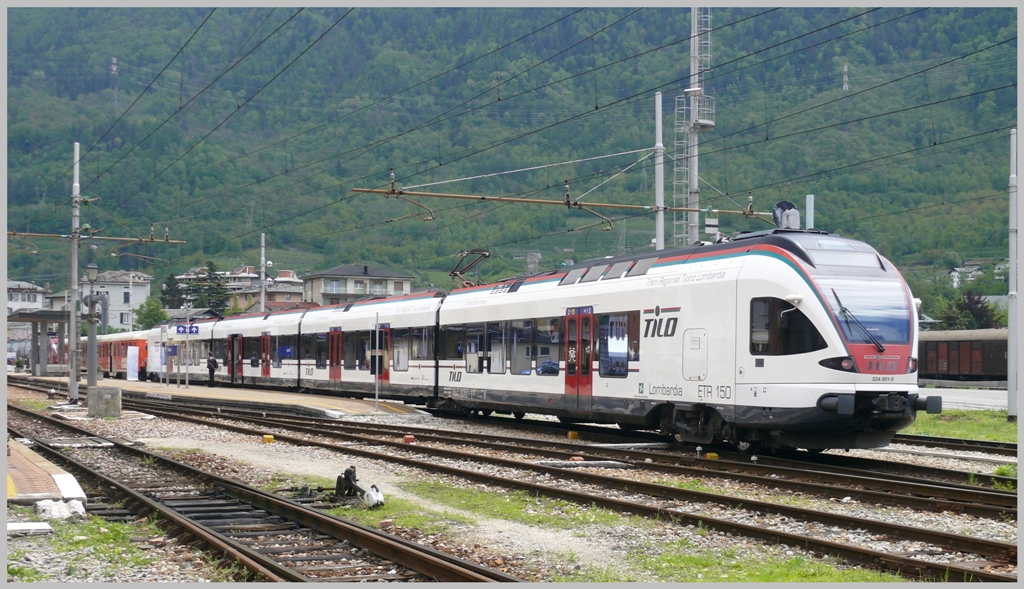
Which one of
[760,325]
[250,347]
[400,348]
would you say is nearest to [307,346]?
[250,347]

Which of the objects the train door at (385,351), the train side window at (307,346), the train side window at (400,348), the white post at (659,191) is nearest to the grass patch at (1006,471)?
the white post at (659,191)

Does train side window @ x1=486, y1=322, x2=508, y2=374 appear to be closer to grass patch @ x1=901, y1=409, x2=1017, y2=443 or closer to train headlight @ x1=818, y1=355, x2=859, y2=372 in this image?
grass patch @ x1=901, y1=409, x2=1017, y2=443

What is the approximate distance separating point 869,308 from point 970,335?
39.0 meters

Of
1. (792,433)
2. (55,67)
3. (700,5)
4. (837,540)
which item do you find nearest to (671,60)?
(700,5)

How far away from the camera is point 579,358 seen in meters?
19.8

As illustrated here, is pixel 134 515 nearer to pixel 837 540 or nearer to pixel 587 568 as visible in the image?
pixel 587 568

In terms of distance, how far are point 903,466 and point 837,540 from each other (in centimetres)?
610

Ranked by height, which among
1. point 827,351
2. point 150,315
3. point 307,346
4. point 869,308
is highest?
point 150,315

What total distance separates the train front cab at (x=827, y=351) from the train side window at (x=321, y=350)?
2105 centimetres

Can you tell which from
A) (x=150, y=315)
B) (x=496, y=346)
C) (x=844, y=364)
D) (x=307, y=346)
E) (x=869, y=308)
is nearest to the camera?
(x=844, y=364)

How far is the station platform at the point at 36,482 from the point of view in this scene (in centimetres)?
1160

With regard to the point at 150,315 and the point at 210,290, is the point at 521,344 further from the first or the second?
the point at 210,290

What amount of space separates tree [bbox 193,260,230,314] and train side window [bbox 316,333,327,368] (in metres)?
79.2

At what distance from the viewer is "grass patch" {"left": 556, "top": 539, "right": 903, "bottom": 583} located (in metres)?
7.96
